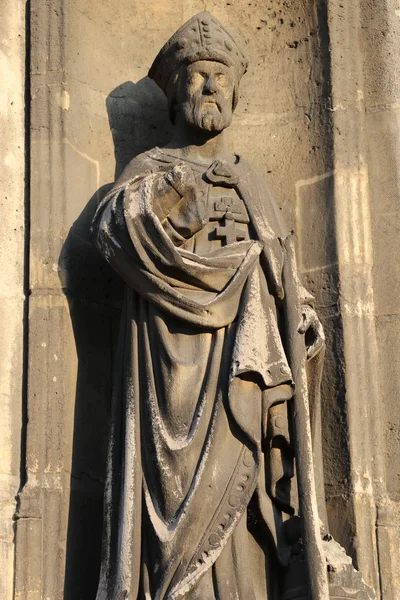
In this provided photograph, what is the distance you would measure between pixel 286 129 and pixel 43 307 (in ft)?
4.73

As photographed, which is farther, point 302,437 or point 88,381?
point 88,381

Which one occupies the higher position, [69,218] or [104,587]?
[69,218]

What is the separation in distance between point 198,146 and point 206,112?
0.53ft

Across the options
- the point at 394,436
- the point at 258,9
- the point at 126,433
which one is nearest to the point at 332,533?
the point at 394,436

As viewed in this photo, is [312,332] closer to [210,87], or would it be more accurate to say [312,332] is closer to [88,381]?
[88,381]

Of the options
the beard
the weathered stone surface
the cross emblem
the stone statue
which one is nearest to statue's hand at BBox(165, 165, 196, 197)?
the stone statue

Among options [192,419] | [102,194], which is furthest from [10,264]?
[192,419]

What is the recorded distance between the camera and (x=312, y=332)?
6.79m

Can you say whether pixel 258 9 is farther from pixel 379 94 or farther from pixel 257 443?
pixel 257 443

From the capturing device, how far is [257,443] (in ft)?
20.9

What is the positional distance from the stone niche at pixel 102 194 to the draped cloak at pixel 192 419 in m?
0.33

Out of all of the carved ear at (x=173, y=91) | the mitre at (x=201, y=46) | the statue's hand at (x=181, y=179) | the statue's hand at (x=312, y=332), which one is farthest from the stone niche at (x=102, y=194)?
the statue's hand at (x=181, y=179)

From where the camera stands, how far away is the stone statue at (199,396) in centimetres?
623

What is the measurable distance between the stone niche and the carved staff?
441mm
